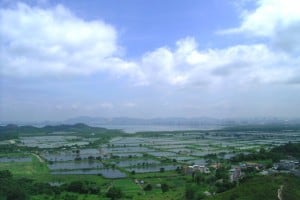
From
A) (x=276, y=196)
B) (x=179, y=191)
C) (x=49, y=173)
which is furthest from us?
(x=49, y=173)

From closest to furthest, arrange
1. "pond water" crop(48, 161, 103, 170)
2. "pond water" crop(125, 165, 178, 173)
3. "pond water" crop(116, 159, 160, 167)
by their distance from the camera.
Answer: "pond water" crop(125, 165, 178, 173)
"pond water" crop(48, 161, 103, 170)
"pond water" crop(116, 159, 160, 167)

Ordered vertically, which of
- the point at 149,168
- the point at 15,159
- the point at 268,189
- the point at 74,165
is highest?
the point at 268,189

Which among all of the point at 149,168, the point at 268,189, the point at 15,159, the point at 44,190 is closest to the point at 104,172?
the point at 149,168

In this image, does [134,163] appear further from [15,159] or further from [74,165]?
[15,159]

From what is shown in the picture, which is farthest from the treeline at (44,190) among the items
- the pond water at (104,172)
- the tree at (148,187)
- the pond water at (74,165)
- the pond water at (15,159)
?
the pond water at (15,159)

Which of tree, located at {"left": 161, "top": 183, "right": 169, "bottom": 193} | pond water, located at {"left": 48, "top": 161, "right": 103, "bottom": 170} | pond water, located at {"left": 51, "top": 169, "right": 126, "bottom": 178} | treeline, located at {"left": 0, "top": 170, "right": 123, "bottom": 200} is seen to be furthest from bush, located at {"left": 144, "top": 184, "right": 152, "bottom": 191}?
pond water, located at {"left": 48, "top": 161, "right": 103, "bottom": 170}

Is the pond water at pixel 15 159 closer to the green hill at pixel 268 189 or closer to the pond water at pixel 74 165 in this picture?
the pond water at pixel 74 165

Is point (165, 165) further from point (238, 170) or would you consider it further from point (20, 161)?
point (20, 161)

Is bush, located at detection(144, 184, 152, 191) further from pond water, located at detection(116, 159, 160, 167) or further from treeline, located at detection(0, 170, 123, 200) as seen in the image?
pond water, located at detection(116, 159, 160, 167)

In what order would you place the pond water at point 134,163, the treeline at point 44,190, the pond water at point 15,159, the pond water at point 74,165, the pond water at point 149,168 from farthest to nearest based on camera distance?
the pond water at point 15,159
the pond water at point 134,163
the pond water at point 74,165
the pond water at point 149,168
the treeline at point 44,190

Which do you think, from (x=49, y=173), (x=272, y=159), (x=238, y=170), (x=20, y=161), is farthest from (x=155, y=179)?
(x=20, y=161)

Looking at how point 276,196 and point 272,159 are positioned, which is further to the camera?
point 272,159
